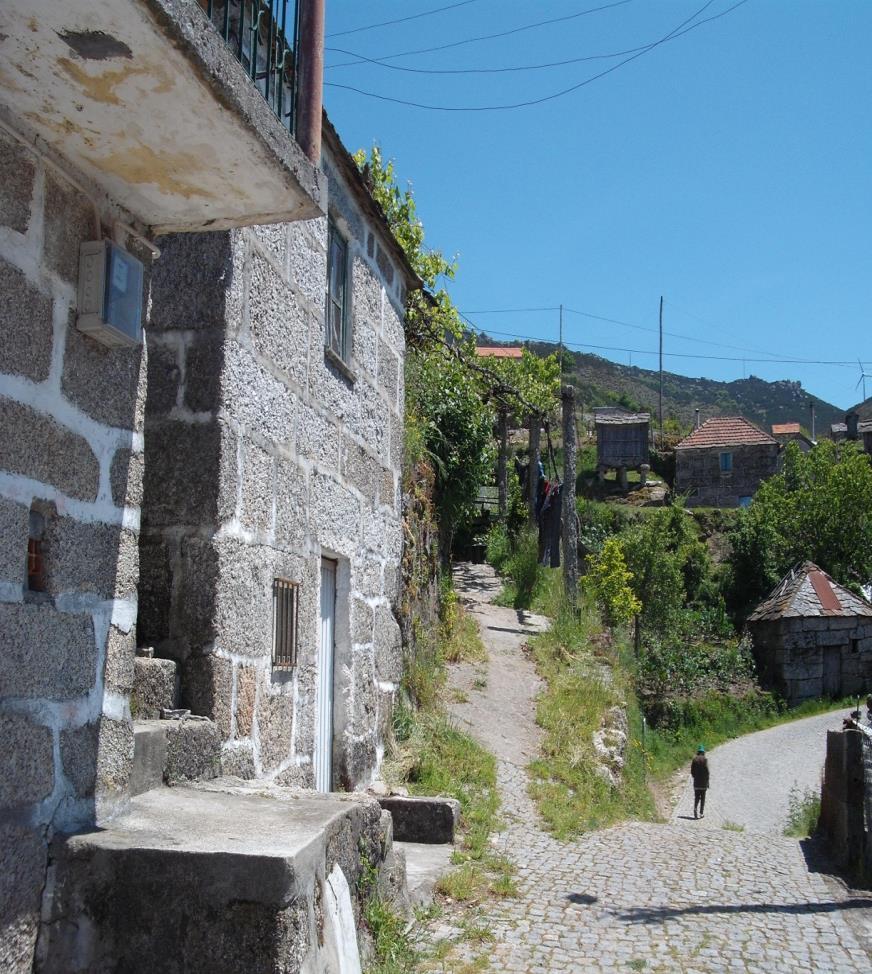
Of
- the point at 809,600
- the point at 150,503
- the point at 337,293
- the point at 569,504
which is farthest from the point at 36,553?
the point at 809,600

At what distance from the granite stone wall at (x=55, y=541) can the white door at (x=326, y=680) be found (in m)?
2.97

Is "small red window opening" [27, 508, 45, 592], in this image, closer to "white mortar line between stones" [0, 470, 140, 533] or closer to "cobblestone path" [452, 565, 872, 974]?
"white mortar line between stones" [0, 470, 140, 533]

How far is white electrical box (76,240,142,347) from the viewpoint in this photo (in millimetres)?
3188

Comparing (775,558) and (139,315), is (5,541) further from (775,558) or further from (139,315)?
(775,558)

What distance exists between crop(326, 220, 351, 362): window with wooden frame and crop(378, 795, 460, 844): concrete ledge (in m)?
3.07

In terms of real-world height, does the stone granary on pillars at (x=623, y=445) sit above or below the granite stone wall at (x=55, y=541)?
Answer: above

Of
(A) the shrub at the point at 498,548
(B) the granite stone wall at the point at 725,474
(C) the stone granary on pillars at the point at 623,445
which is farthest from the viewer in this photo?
(C) the stone granary on pillars at the point at 623,445

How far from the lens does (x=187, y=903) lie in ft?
9.29

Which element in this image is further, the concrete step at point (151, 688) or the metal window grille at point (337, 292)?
the metal window grille at point (337, 292)

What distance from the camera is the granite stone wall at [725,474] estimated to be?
39.4m

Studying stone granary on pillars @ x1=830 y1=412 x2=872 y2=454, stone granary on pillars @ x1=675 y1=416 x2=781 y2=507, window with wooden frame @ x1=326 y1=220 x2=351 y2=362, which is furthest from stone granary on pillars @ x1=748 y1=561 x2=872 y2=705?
stone granary on pillars @ x1=830 y1=412 x2=872 y2=454

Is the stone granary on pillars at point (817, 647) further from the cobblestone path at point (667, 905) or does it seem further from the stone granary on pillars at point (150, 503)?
the stone granary on pillars at point (150, 503)

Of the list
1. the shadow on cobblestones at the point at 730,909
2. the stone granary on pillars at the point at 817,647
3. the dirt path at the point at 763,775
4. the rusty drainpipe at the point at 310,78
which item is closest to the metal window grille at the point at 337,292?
the rusty drainpipe at the point at 310,78

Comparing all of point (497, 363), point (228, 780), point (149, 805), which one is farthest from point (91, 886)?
point (497, 363)
